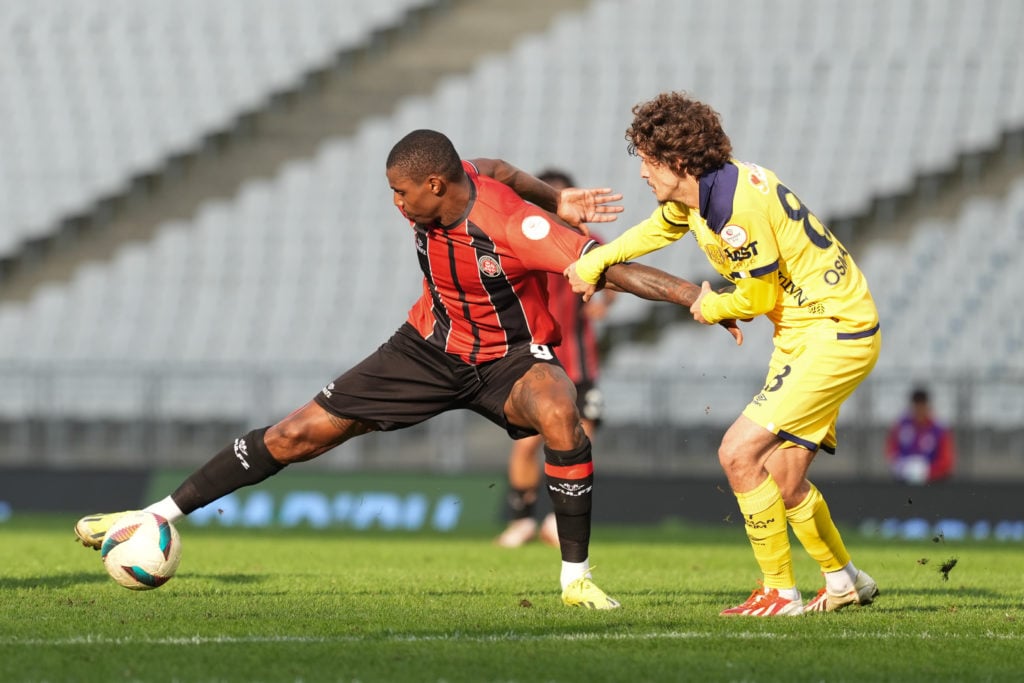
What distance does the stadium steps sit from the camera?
1980 cm

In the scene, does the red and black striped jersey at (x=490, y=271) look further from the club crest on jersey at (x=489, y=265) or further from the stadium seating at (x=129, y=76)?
the stadium seating at (x=129, y=76)

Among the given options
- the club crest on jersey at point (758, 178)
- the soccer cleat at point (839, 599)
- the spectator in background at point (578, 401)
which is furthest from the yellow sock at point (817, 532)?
the spectator in background at point (578, 401)

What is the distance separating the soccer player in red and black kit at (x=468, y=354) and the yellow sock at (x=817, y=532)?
89cm

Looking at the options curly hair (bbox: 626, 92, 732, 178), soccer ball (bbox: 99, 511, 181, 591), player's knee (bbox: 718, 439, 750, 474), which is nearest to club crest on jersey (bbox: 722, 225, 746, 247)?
curly hair (bbox: 626, 92, 732, 178)

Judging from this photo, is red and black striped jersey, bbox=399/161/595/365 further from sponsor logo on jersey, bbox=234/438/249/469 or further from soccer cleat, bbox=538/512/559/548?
soccer cleat, bbox=538/512/559/548

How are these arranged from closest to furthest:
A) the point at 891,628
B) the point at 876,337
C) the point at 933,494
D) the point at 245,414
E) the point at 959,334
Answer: the point at 891,628 < the point at 876,337 < the point at 933,494 < the point at 245,414 < the point at 959,334

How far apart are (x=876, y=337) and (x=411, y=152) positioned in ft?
7.20

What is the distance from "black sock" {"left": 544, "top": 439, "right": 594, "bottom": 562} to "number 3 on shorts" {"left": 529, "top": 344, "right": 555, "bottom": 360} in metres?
0.49

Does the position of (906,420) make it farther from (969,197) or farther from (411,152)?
(411,152)

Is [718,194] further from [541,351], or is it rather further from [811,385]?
[541,351]

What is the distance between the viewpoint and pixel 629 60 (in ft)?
70.1

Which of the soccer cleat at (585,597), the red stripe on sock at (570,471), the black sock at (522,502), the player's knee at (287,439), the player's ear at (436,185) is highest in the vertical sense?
the player's ear at (436,185)

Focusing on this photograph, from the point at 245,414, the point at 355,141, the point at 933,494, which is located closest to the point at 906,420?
the point at 933,494

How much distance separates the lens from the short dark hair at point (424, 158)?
6.91 metres
